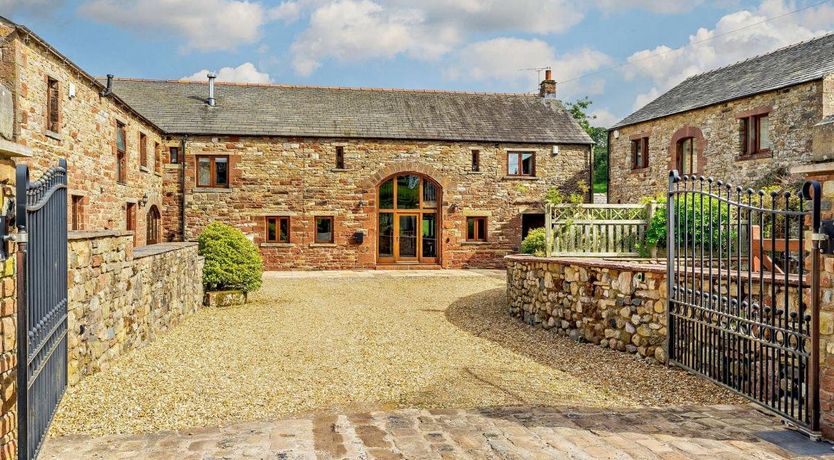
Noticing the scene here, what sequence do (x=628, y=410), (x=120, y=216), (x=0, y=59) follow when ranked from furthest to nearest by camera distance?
(x=120, y=216) → (x=0, y=59) → (x=628, y=410)

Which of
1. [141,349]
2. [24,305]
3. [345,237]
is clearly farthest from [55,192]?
[345,237]

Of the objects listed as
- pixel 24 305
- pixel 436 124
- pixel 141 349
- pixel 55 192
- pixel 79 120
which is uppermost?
pixel 436 124

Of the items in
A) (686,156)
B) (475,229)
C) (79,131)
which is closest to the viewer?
(79,131)

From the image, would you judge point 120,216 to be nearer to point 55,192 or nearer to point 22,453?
point 55,192

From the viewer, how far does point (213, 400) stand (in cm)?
592

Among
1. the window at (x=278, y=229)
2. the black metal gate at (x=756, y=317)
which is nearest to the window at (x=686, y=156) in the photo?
the black metal gate at (x=756, y=317)

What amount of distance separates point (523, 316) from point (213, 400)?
6.05m

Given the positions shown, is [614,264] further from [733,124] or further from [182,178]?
[182,178]

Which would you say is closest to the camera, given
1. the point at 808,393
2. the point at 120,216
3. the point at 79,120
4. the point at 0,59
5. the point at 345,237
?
the point at 808,393

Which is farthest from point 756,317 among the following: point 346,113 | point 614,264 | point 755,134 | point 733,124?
point 346,113

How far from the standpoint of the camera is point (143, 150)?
18266 mm

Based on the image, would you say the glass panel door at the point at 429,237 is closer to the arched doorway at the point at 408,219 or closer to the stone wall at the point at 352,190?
the arched doorway at the point at 408,219

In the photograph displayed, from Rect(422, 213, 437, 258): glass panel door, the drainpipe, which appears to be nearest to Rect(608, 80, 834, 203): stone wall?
Rect(422, 213, 437, 258): glass panel door

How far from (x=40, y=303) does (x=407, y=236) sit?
1848 cm
